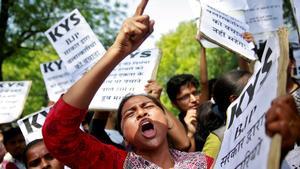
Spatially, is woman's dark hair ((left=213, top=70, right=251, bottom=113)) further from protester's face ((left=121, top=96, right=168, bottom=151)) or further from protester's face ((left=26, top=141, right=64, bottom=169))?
protester's face ((left=26, top=141, right=64, bottom=169))

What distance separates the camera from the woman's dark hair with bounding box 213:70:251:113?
11.6ft

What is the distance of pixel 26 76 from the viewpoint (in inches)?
743

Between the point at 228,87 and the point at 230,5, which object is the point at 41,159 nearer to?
the point at 228,87

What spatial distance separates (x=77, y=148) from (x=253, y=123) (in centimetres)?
88

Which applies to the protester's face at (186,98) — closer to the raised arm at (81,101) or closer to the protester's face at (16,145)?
the protester's face at (16,145)

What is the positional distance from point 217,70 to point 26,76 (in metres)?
14.8

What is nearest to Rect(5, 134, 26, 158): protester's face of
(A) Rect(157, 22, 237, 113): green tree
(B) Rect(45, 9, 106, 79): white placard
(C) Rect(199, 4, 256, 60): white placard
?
(B) Rect(45, 9, 106, 79): white placard

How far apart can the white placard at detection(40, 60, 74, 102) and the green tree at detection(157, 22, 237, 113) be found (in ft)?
76.4

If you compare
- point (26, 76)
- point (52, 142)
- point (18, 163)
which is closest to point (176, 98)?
point (18, 163)

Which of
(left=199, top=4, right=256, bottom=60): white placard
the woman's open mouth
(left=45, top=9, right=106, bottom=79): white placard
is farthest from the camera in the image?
(left=45, top=9, right=106, bottom=79): white placard

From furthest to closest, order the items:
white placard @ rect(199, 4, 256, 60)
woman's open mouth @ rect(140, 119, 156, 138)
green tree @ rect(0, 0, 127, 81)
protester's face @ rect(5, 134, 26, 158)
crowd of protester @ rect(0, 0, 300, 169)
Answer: green tree @ rect(0, 0, 127, 81) → protester's face @ rect(5, 134, 26, 158) → white placard @ rect(199, 4, 256, 60) → woman's open mouth @ rect(140, 119, 156, 138) → crowd of protester @ rect(0, 0, 300, 169)

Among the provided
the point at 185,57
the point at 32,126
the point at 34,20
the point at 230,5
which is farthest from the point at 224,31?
the point at 185,57

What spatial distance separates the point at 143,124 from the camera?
255 cm

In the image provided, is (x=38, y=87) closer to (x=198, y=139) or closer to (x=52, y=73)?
(x=52, y=73)
